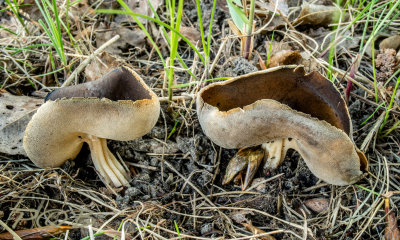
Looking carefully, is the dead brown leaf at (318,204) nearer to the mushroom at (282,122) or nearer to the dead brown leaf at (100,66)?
the mushroom at (282,122)

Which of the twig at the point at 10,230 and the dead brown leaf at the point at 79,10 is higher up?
the dead brown leaf at the point at 79,10

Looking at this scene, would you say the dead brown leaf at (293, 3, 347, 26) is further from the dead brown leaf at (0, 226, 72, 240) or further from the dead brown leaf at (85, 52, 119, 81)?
the dead brown leaf at (0, 226, 72, 240)

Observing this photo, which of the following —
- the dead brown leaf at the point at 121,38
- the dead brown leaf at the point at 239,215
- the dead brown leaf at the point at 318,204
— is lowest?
the dead brown leaf at the point at 318,204

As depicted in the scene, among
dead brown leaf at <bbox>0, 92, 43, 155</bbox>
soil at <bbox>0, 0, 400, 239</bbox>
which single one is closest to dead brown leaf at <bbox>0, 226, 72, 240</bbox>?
soil at <bbox>0, 0, 400, 239</bbox>

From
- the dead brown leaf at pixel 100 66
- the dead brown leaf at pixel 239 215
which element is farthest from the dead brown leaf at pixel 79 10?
the dead brown leaf at pixel 239 215

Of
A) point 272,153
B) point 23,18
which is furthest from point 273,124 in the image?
point 23,18

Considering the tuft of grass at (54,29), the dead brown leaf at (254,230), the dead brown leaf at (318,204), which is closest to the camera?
the dead brown leaf at (254,230)
